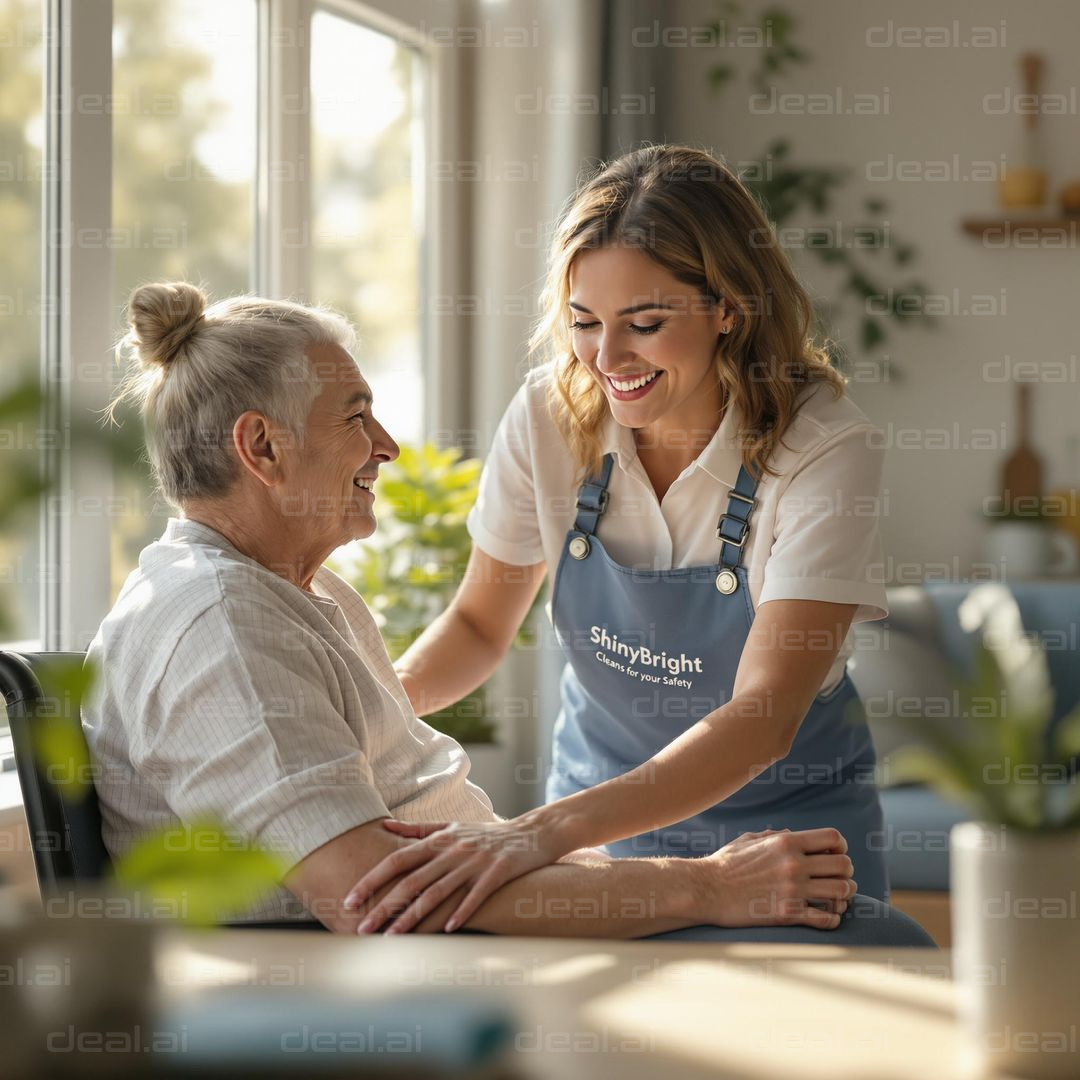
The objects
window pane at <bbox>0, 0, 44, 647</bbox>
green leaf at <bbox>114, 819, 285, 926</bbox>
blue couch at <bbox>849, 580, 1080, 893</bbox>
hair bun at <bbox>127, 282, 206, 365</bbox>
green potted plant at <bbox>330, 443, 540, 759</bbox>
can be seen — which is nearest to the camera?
green leaf at <bbox>114, 819, 285, 926</bbox>

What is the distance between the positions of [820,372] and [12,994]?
1.48m

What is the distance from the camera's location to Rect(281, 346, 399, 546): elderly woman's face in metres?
1.47

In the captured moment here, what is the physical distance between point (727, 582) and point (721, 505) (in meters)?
0.11

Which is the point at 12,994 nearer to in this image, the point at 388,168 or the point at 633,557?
the point at 633,557

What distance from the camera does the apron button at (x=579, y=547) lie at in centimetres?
183

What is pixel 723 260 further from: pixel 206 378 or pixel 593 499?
pixel 206 378

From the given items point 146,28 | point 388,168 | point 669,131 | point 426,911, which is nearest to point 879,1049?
point 426,911

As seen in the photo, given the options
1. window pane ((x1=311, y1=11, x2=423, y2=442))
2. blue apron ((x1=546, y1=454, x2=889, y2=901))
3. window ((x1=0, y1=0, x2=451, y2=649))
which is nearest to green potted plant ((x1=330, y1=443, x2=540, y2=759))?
window pane ((x1=311, y1=11, x2=423, y2=442))

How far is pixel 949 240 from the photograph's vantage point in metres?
4.21

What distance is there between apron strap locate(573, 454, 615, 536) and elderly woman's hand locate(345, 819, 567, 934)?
2.06 ft

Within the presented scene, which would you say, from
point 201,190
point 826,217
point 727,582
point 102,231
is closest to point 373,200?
point 201,190

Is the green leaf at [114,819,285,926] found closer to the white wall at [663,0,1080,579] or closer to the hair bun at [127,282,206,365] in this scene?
the hair bun at [127,282,206,365]

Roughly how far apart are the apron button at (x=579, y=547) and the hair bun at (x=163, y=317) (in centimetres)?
63

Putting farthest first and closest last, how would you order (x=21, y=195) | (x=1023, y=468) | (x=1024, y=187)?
(x=1023, y=468), (x=1024, y=187), (x=21, y=195)
